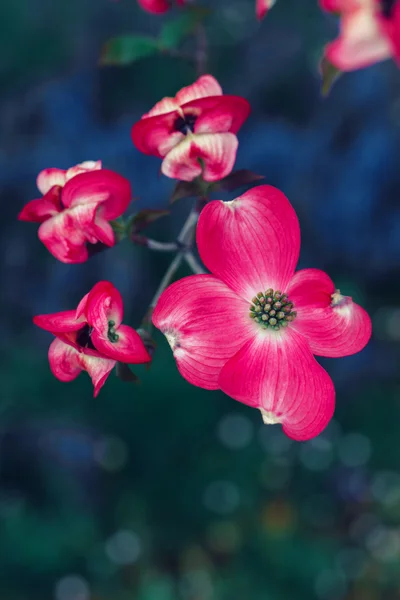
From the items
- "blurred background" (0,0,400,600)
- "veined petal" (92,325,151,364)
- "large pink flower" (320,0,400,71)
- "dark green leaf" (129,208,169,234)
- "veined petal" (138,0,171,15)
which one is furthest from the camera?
"blurred background" (0,0,400,600)

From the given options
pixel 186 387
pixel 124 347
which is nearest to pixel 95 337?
pixel 124 347

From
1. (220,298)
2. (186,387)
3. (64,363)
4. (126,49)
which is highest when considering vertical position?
(126,49)

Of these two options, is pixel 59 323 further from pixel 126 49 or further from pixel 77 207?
pixel 126 49

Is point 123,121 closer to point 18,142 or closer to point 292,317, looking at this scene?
point 18,142

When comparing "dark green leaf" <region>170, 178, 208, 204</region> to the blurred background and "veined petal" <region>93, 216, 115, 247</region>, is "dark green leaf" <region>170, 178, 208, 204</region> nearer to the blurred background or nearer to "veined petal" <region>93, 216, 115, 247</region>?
"veined petal" <region>93, 216, 115, 247</region>

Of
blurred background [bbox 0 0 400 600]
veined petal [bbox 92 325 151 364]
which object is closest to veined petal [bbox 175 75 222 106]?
veined petal [bbox 92 325 151 364]

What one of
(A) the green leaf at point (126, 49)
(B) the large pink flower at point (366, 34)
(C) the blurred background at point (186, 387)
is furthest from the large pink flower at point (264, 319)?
(C) the blurred background at point (186, 387)
